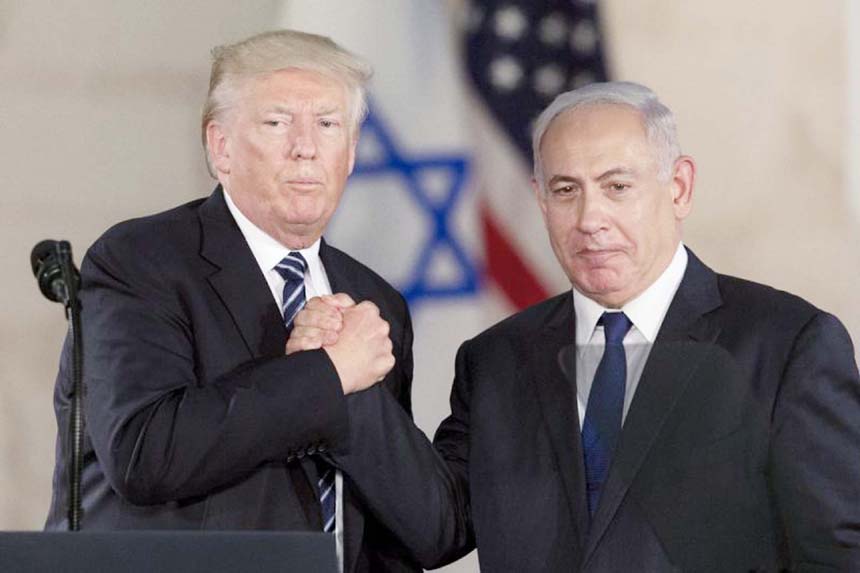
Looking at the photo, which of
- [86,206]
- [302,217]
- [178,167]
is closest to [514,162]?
[178,167]

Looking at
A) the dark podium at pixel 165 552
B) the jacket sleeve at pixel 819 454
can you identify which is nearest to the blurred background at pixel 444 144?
the jacket sleeve at pixel 819 454

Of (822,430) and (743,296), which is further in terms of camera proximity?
(743,296)

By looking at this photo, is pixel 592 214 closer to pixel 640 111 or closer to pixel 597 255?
pixel 597 255

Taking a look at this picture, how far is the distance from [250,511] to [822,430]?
0.84 m

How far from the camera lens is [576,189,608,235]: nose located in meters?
2.23

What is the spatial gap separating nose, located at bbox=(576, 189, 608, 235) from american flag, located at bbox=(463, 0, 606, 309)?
130 cm

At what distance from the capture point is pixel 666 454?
2.04 m

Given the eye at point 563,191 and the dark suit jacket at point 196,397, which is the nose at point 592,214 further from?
the dark suit jacket at point 196,397

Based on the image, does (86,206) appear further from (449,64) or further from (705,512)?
(705,512)

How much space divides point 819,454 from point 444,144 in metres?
1.75

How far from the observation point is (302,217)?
2316 millimetres

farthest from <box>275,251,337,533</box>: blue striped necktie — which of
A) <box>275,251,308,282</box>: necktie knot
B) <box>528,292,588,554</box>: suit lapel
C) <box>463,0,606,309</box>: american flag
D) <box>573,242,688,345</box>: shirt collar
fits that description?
<box>463,0,606,309</box>: american flag

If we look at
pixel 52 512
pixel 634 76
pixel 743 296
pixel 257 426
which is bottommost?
pixel 52 512

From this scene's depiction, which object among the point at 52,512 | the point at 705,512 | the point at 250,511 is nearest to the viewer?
the point at 705,512
